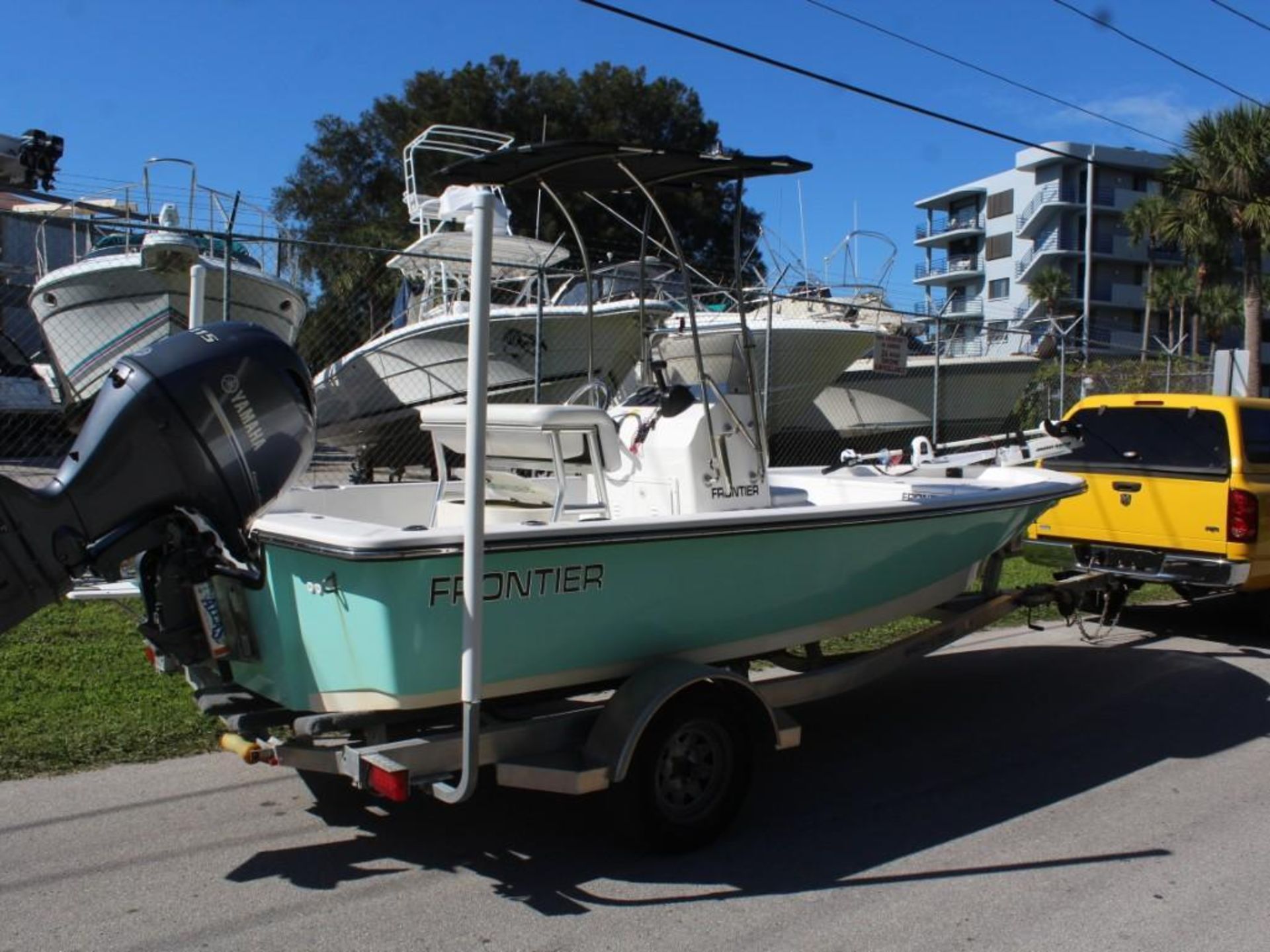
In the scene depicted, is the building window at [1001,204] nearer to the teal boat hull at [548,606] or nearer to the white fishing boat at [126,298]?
the white fishing boat at [126,298]

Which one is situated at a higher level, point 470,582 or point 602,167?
point 602,167

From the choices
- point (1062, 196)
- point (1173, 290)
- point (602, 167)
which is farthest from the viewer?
point (1062, 196)

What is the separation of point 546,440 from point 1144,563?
5.10 meters

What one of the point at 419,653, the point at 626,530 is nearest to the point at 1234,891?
the point at 626,530

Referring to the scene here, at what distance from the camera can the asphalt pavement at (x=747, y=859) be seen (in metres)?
3.69

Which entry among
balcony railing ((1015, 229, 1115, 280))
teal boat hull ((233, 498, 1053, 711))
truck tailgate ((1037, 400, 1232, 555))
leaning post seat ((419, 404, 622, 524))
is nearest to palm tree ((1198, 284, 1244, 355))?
balcony railing ((1015, 229, 1115, 280))

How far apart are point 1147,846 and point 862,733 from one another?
1.75 m

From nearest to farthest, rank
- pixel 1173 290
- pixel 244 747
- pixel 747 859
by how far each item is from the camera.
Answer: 1. pixel 244 747
2. pixel 747 859
3. pixel 1173 290

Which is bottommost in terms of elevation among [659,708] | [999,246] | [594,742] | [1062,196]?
[594,742]

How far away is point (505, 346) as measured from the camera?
13.8 meters

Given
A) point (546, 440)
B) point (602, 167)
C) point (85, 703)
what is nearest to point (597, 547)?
point (546, 440)

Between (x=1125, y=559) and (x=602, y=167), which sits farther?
(x=1125, y=559)

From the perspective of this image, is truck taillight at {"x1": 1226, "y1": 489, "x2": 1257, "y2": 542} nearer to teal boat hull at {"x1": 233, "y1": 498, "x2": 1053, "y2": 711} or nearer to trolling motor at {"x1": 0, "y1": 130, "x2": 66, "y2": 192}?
teal boat hull at {"x1": 233, "y1": 498, "x2": 1053, "y2": 711}

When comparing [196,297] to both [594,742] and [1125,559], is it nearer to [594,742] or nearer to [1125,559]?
[594,742]
